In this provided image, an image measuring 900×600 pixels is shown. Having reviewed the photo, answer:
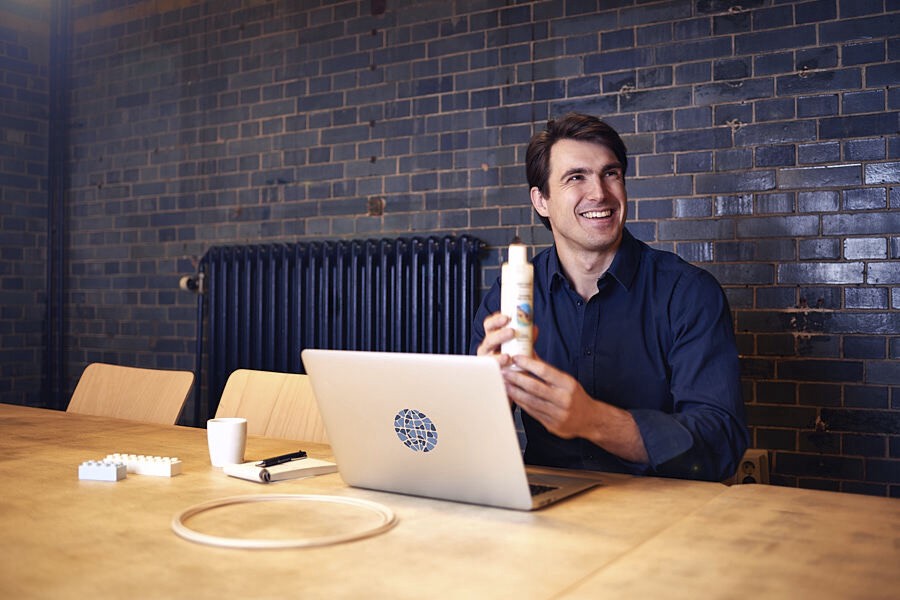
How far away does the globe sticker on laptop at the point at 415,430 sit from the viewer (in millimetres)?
1276

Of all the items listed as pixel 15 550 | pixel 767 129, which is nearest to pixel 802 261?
pixel 767 129

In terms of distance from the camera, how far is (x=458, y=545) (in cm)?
108

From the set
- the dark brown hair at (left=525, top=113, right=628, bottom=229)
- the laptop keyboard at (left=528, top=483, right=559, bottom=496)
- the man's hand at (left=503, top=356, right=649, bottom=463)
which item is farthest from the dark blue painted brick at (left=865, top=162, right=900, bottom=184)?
the laptop keyboard at (left=528, top=483, right=559, bottom=496)

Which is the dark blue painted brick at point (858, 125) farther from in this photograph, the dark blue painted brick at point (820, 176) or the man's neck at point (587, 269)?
the man's neck at point (587, 269)

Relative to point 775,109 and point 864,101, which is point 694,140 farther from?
point 864,101

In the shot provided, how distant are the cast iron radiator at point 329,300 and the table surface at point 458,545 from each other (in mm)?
2498

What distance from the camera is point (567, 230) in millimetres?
2180

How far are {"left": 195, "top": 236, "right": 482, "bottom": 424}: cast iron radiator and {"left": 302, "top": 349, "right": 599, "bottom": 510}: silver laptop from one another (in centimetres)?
253

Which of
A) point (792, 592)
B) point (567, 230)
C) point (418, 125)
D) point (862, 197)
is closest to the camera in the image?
point (792, 592)

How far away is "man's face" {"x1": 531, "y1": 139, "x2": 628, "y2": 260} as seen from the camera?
2.13m

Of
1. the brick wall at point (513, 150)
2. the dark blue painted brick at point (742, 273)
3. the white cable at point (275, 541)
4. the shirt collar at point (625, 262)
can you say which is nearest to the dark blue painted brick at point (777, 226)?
the brick wall at point (513, 150)

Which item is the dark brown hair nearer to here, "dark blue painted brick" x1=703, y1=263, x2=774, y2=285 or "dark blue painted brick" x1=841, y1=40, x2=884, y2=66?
"dark blue painted brick" x1=703, y1=263, x2=774, y2=285

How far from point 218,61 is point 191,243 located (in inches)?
42.0

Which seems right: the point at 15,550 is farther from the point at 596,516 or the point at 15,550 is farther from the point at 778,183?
the point at 778,183
